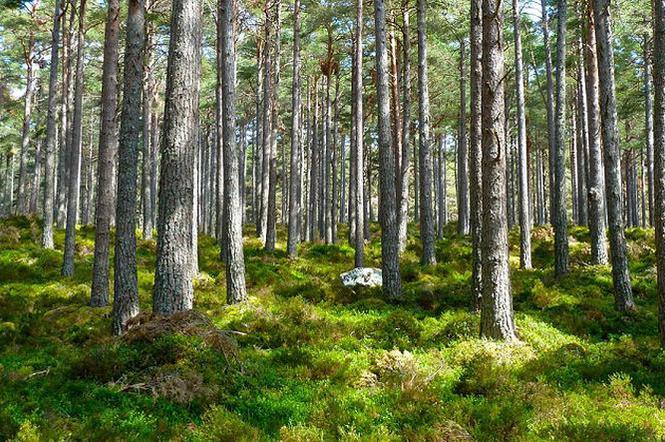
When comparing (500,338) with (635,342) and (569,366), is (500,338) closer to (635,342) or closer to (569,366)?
(569,366)

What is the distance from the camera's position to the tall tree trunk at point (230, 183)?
35.1 feet

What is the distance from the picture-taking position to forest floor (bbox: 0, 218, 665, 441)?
4.80m

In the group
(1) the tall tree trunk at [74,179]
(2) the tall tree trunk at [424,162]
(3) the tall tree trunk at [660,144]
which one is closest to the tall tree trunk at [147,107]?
(1) the tall tree trunk at [74,179]

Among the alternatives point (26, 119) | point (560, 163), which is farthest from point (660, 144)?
point (26, 119)

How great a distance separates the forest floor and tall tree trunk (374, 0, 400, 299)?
646mm

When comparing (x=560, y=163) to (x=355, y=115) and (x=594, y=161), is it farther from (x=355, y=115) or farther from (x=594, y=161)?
(x=355, y=115)

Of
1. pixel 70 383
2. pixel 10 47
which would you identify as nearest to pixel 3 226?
pixel 10 47

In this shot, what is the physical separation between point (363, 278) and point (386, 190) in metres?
2.67

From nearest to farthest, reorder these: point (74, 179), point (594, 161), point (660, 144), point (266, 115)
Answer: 1. point (660, 144)
2. point (594, 161)
3. point (74, 179)
4. point (266, 115)

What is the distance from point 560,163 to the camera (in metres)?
13.9

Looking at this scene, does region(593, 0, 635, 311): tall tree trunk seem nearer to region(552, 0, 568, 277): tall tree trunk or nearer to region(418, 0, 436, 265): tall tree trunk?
region(552, 0, 568, 277): tall tree trunk

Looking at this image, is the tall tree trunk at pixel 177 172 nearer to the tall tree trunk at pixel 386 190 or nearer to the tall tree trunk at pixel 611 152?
the tall tree trunk at pixel 386 190

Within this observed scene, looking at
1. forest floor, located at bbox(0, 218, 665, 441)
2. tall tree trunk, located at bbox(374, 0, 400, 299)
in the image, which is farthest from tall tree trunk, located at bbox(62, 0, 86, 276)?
tall tree trunk, located at bbox(374, 0, 400, 299)

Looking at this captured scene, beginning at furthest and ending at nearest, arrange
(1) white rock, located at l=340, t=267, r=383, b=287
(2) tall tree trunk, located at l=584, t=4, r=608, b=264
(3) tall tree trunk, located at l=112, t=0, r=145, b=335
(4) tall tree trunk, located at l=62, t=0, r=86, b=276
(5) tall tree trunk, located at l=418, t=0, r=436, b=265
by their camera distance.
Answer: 1. (5) tall tree trunk, located at l=418, t=0, r=436, b=265
2. (4) tall tree trunk, located at l=62, t=0, r=86, b=276
3. (2) tall tree trunk, located at l=584, t=4, r=608, b=264
4. (1) white rock, located at l=340, t=267, r=383, b=287
5. (3) tall tree trunk, located at l=112, t=0, r=145, b=335
